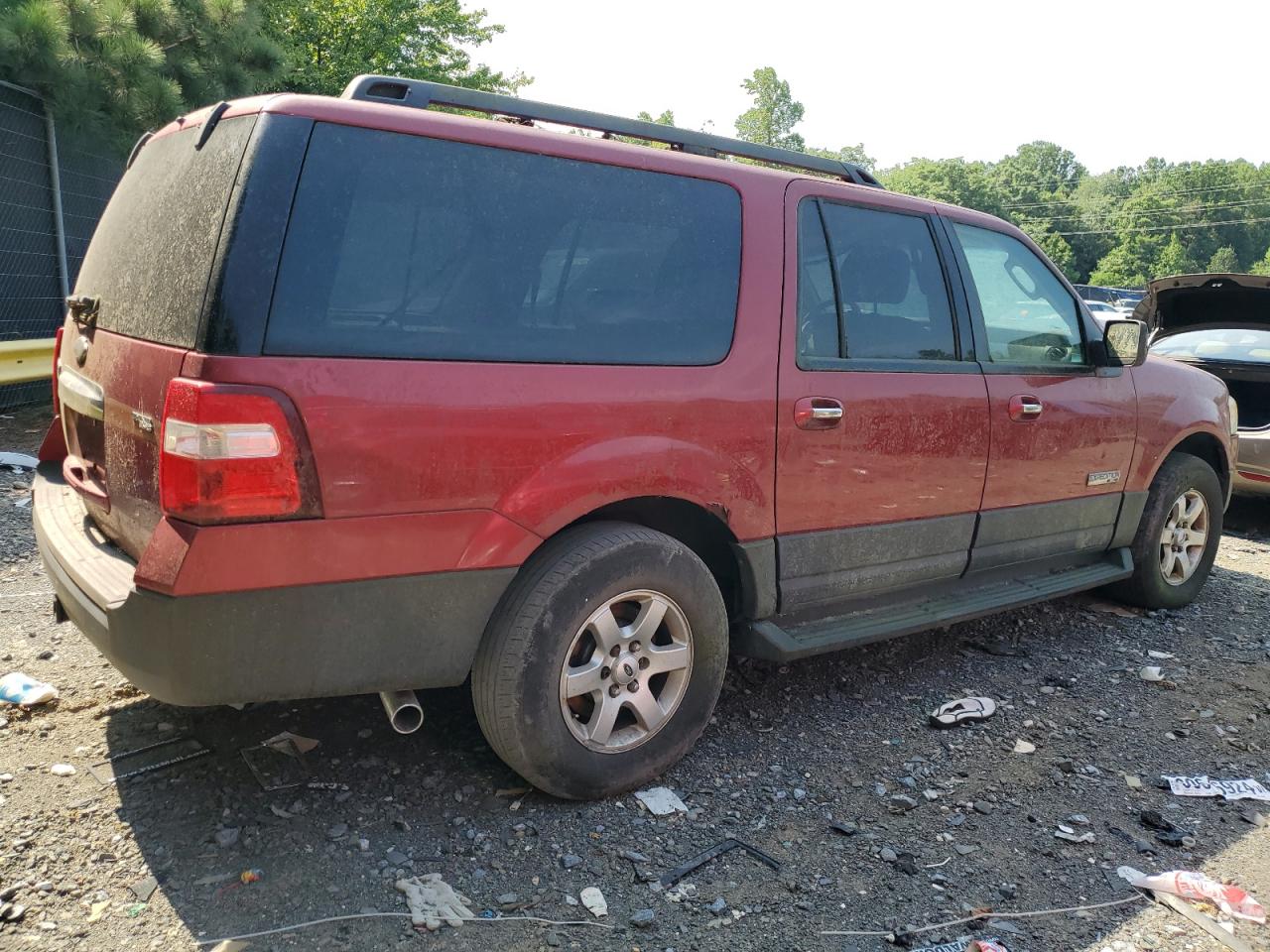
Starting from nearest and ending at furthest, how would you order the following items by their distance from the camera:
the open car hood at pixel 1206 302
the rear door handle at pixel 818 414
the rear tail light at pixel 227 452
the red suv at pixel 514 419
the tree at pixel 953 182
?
the rear tail light at pixel 227 452 < the red suv at pixel 514 419 < the rear door handle at pixel 818 414 < the open car hood at pixel 1206 302 < the tree at pixel 953 182

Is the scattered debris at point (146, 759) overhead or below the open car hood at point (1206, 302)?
below

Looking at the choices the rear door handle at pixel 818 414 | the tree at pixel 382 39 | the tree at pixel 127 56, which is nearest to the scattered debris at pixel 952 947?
the rear door handle at pixel 818 414

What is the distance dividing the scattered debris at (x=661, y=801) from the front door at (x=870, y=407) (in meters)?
0.78

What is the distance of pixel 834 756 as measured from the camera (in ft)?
11.2

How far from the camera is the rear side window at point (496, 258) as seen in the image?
2418mm

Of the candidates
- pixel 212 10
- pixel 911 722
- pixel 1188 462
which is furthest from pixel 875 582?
pixel 212 10

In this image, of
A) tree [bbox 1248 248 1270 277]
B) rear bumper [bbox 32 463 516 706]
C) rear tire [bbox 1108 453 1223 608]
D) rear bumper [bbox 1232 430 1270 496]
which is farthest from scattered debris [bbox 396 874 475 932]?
tree [bbox 1248 248 1270 277]

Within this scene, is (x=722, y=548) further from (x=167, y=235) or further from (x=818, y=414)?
(x=167, y=235)

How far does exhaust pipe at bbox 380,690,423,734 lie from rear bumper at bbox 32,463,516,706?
0.22 ft

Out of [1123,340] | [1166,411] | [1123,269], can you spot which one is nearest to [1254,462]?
[1166,411]

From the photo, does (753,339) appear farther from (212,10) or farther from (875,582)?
(212,10)

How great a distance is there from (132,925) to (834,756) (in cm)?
221

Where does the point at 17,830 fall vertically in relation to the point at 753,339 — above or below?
below

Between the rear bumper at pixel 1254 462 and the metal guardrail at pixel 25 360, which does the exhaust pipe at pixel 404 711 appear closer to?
the metal guardrail at pixel 25 360
